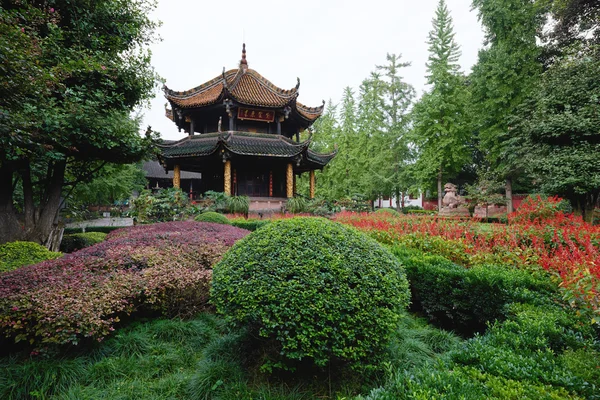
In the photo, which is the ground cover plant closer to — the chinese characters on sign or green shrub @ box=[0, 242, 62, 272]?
green shrub @ box=[0, 242, 62, 272]

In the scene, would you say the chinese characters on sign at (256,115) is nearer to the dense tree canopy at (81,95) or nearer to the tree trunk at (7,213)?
the dense tree canopy at (81,95)

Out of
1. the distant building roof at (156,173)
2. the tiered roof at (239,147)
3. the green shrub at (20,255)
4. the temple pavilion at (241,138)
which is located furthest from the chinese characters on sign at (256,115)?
the distant building roof at (156,173)

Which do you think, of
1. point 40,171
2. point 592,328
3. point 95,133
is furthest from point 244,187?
point 592,328

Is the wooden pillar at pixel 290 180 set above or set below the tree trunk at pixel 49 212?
above

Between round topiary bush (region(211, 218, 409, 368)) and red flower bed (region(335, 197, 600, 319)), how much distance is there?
5.10ft

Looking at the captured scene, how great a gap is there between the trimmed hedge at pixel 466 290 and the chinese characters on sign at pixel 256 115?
1444 cm

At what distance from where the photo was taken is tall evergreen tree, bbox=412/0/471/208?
72.9ft

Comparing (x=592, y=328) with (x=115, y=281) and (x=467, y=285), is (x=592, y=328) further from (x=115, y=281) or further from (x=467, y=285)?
(x=115, y=281)

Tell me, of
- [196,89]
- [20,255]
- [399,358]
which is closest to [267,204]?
[196,89]

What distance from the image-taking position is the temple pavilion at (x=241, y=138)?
15891 millimetres

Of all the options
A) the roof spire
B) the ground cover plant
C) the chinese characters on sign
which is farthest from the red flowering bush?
the roof spire

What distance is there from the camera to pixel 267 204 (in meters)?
16.8

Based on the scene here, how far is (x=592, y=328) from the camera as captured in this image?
2.45 metres

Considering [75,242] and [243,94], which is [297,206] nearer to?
[243,94]
